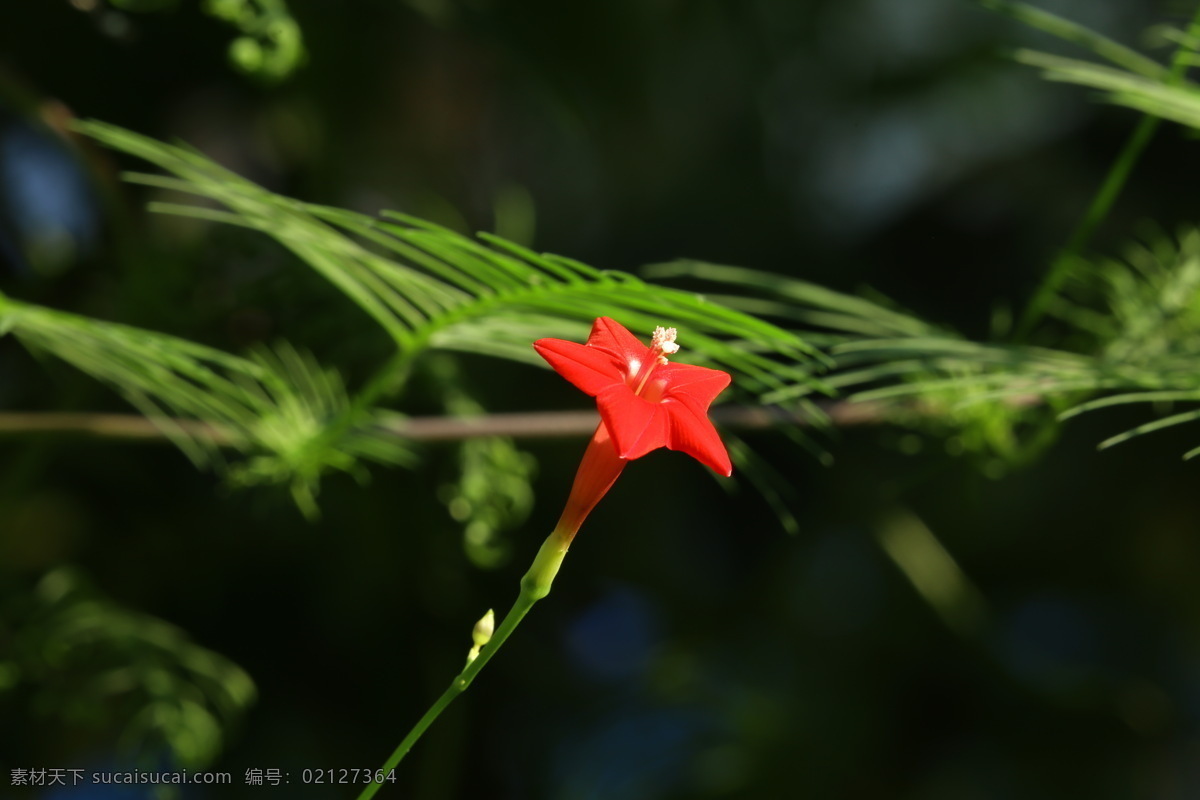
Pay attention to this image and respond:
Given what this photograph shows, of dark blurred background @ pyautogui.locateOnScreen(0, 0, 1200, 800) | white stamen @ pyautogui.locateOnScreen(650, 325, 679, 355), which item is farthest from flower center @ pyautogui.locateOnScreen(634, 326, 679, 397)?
dark blurred background @ pyautogui.locateOnScreen(0, 0, 1200, 800)

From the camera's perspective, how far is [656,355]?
40 centimetres

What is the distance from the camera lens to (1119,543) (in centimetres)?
143

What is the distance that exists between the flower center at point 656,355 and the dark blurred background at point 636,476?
0.90 feet

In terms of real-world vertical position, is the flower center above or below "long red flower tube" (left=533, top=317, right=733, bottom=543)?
above

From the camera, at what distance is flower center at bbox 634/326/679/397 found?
0.38 metres

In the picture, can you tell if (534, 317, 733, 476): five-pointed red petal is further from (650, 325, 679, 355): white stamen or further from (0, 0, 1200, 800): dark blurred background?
(0, 0, 1200, 800): dark blurred background

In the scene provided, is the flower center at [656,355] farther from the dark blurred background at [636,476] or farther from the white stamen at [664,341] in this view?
the dark blurred background at [636,476]

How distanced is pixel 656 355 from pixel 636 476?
0.81 m

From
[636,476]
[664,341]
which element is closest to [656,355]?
[664,341]

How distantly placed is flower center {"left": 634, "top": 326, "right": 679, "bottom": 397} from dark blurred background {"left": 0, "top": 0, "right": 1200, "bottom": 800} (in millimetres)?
276

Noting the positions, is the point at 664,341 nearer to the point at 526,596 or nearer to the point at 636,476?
the point at 526,596

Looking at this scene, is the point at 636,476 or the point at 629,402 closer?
the point at 629,402

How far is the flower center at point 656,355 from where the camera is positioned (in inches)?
15.0

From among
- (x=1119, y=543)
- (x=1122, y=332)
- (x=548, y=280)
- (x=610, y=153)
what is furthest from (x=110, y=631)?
(x=1119, y=543)
